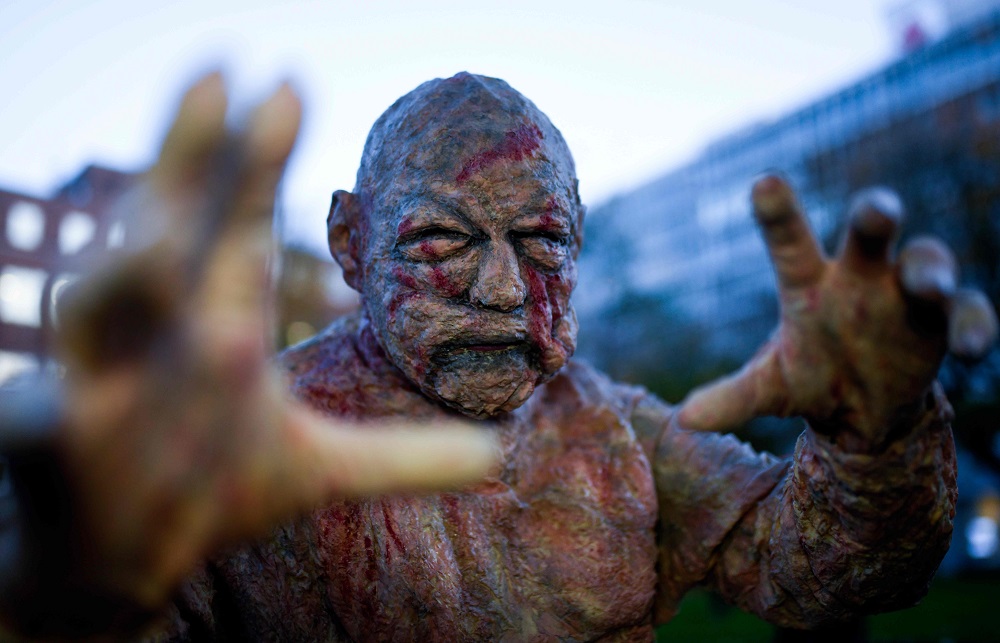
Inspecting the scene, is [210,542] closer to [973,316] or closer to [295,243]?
[973,316]

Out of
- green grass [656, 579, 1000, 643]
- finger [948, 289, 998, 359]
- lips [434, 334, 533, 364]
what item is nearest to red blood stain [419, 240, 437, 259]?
lips [434, 334, 533, 364]

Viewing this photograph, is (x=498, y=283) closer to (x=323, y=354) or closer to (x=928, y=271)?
(x=323, y=354)

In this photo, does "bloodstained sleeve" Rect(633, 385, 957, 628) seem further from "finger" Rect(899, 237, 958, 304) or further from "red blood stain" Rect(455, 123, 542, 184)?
"red blood stain" Rect(455, 123, 542, 184)

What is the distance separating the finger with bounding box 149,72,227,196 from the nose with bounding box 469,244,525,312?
0.91 metres

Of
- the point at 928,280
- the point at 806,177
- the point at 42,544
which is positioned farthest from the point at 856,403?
the point at 806,177

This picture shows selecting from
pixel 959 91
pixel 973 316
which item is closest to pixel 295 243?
pixel 973 316

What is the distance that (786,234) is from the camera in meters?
1.71

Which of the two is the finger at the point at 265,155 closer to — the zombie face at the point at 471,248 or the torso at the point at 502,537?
the zombie face at the point at 471,248

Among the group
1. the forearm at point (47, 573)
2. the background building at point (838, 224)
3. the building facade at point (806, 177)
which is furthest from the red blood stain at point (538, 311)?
the background building at point (838, 224)

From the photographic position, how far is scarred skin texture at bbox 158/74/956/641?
220 centimetres

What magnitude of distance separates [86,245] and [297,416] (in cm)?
52

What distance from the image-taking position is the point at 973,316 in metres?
1.47

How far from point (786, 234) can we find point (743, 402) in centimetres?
38

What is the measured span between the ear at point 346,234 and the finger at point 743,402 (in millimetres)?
1202
